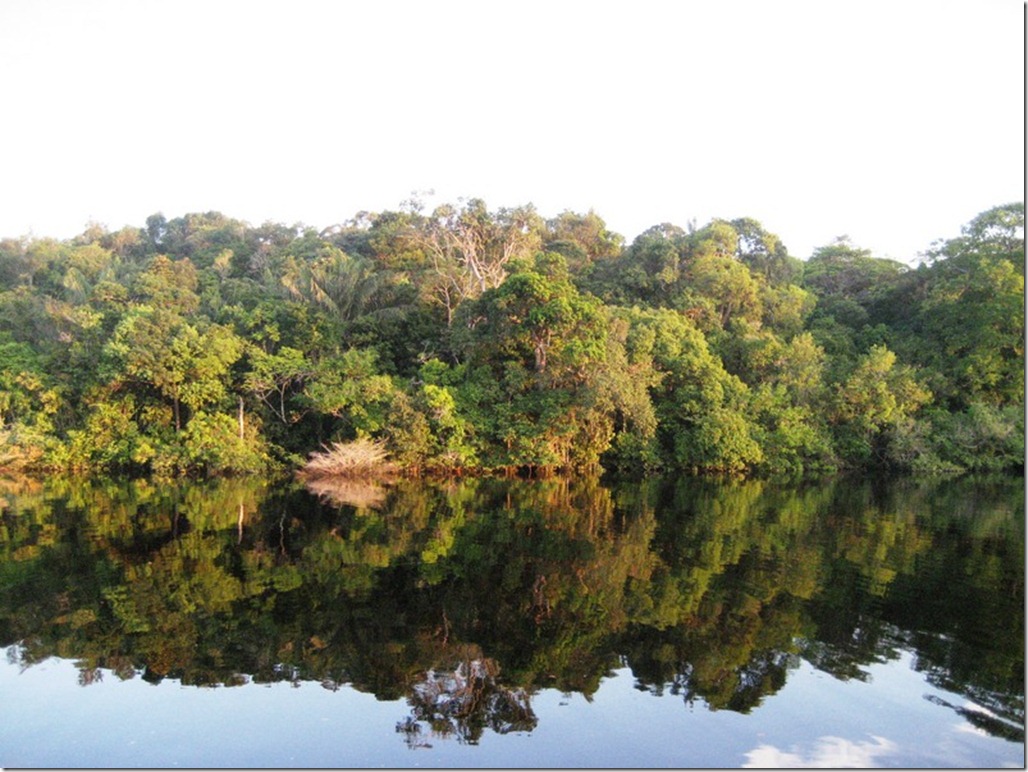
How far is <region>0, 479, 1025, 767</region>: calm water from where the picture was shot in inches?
259

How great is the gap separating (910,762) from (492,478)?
18523mm

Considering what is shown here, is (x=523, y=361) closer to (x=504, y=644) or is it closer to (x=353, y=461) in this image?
(x=353, y=461)

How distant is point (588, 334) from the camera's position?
24.4 m

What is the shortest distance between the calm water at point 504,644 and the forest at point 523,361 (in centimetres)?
907

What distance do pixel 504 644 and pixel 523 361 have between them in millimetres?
18359

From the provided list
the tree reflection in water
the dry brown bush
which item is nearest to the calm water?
the tree reflection in water

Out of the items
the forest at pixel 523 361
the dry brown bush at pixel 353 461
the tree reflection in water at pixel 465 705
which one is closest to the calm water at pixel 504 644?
the tree reflection in water at pixel 465 705

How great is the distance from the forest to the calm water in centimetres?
907

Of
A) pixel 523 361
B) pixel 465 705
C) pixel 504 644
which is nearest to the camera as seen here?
pixel 465 705

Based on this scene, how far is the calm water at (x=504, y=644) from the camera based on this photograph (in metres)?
6.57

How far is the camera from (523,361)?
26.6m

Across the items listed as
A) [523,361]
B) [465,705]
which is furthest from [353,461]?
[465,705]

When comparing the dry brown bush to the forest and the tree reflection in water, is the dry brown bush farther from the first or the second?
the tree reflection in water

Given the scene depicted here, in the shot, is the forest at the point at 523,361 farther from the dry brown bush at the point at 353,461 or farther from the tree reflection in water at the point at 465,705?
the tree reflection in water at the point at 465,705
